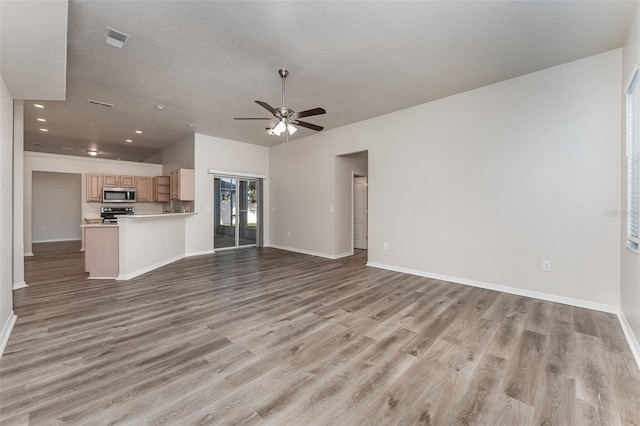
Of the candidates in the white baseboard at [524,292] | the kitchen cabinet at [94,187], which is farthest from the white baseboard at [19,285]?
the white baseboard at [524,292]

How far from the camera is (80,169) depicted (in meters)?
7.70

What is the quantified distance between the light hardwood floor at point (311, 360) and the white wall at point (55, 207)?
7170 millimetres

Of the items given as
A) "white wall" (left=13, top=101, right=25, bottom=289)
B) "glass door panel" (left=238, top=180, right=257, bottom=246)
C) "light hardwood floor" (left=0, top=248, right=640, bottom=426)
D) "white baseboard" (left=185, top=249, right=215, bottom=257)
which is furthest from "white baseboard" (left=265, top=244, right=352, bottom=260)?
"white wall" (left=13, top=101, right=25, bottom=289)

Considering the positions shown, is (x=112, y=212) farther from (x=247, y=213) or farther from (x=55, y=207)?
(x=247, y=213)

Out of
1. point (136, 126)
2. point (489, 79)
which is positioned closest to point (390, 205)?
point (489, 79)

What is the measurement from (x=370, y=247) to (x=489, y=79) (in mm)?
3328

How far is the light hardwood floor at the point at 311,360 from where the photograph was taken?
159cm

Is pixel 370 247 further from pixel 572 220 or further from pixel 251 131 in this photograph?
pixel 251 131

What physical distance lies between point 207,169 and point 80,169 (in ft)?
14.0

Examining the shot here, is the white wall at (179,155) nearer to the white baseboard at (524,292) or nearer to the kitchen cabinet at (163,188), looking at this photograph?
the kitchen cabinet at (163,188)

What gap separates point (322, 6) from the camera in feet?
7.61

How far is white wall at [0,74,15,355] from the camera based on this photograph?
2369 mm

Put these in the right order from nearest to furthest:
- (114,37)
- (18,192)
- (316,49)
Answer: (114,37), (316,49), (18,192)

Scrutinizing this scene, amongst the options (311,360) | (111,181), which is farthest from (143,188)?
(311,360)
